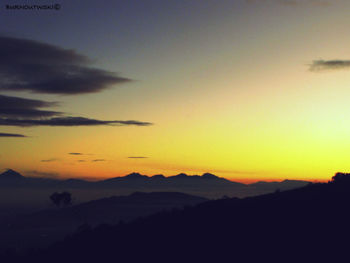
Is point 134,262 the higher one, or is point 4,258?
point 134,262

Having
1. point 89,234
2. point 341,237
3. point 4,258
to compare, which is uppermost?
point 341,237

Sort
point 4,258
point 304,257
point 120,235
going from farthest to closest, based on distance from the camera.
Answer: point 4,258, point 120,235, point 304,257

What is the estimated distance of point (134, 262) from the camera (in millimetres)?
78312

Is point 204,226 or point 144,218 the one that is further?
point 144,218

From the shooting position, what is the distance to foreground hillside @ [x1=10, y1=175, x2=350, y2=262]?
6350 centimetres

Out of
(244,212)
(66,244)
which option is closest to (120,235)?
(66,244)

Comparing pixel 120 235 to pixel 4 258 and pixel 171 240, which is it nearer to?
pixel 171 240

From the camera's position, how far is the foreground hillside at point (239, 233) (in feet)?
208

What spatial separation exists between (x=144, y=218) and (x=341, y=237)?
201 feet

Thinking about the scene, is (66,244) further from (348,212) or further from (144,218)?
(348,212)

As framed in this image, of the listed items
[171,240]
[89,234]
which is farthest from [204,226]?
[89,234]

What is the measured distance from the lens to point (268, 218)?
79.9 m

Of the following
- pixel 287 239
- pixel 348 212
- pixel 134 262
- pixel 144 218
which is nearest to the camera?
pixel 287 239

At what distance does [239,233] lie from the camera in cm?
7531
